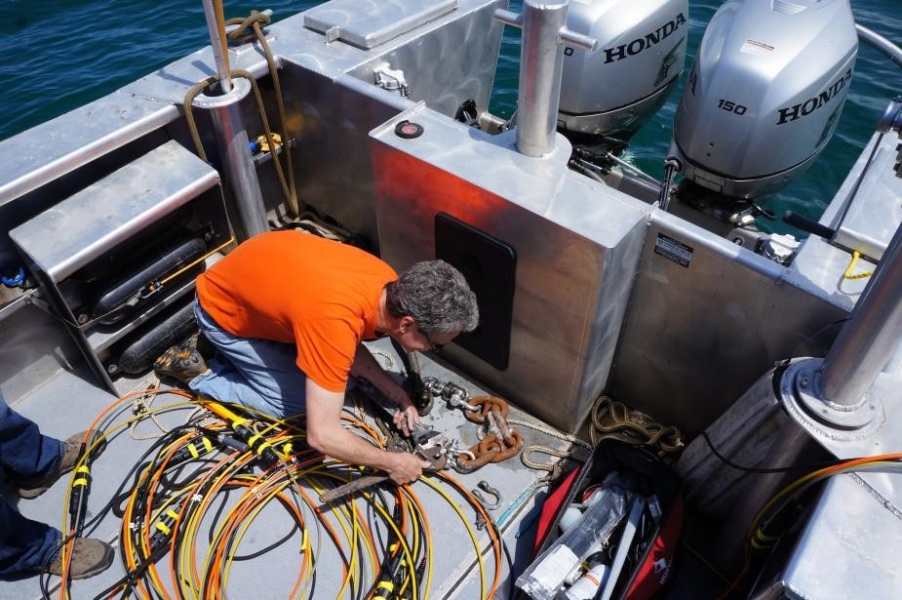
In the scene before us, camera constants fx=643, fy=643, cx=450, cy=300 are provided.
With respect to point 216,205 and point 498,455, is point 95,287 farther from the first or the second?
point 498,455

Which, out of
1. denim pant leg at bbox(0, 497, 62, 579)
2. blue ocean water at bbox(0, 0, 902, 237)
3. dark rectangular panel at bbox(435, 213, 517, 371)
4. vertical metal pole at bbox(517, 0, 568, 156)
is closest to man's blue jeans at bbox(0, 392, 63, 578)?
denim pant leg at bbox(0, 497, 62, 579)

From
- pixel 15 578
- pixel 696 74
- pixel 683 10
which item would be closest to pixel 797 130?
pixel 696 74

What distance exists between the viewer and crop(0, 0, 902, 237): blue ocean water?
19.2 feet

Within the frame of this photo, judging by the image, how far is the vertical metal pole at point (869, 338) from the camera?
149cm

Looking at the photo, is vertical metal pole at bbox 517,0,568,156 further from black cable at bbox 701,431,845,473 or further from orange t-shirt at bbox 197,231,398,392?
black cable at bbox 701,431,845,473

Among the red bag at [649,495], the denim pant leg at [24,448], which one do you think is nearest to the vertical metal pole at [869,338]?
the red bag at [649,495]

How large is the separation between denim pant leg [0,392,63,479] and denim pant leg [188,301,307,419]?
1.92 feet

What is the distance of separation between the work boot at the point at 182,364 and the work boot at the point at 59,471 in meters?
0.39

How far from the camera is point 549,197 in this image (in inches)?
89.3

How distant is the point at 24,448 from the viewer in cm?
236

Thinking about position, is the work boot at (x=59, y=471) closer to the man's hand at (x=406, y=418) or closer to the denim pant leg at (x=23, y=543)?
the denim pant leg at (x=23, y=543)

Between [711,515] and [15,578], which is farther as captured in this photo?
[711,515]

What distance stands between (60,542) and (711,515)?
8.03 ft

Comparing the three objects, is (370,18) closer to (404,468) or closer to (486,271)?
(486,271)
